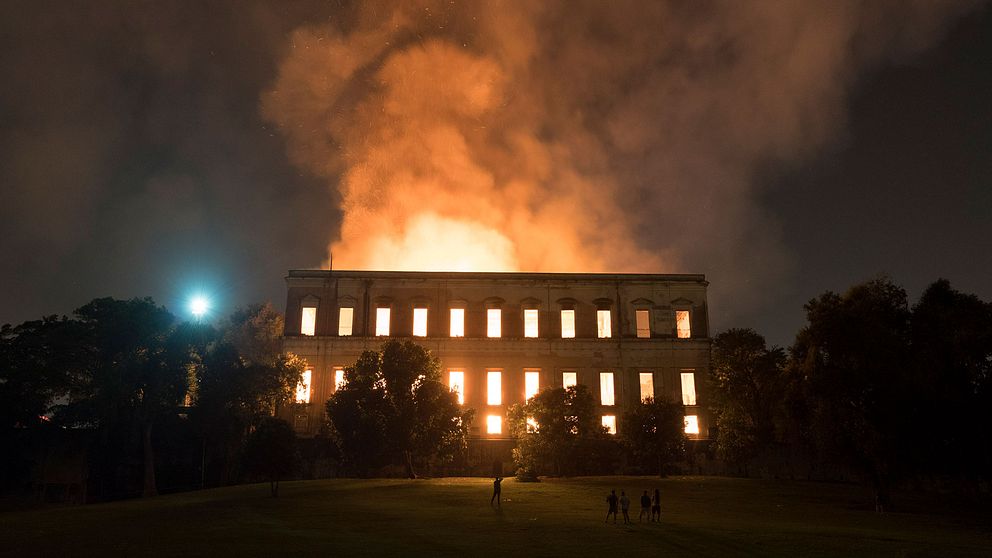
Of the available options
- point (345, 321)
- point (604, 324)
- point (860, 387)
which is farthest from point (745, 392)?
point (345, 321)

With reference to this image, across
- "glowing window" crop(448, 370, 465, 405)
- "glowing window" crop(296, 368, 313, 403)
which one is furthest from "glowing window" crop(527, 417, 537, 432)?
"glowing window" crop(296, 368, 313, 403)

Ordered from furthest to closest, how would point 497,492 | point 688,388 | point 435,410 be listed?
point 688,388 → point 435,410 → point 497,492

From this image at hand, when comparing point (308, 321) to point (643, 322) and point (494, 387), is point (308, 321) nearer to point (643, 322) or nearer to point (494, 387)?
point (494, 387)

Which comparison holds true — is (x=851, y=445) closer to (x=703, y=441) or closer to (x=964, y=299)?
(x=964, y=299)

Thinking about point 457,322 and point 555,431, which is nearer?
point 555,431

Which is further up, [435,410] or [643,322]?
[643,322]

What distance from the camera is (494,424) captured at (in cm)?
6178

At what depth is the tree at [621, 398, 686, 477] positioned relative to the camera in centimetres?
5044

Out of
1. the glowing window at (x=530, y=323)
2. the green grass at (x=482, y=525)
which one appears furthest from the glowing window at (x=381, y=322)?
the green grass at (x=482, y=525)

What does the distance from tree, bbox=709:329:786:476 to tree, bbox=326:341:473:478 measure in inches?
784

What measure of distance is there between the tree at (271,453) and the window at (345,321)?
26.3 m

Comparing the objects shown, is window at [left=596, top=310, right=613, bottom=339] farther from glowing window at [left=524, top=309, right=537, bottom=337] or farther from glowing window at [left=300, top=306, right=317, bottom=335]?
glowing window at [left=300, top=306, right=317, bottom=335]

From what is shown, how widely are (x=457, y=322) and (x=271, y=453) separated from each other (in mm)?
29551

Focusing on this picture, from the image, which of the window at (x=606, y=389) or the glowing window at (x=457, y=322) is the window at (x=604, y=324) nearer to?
the window at (x=606, y=389)
